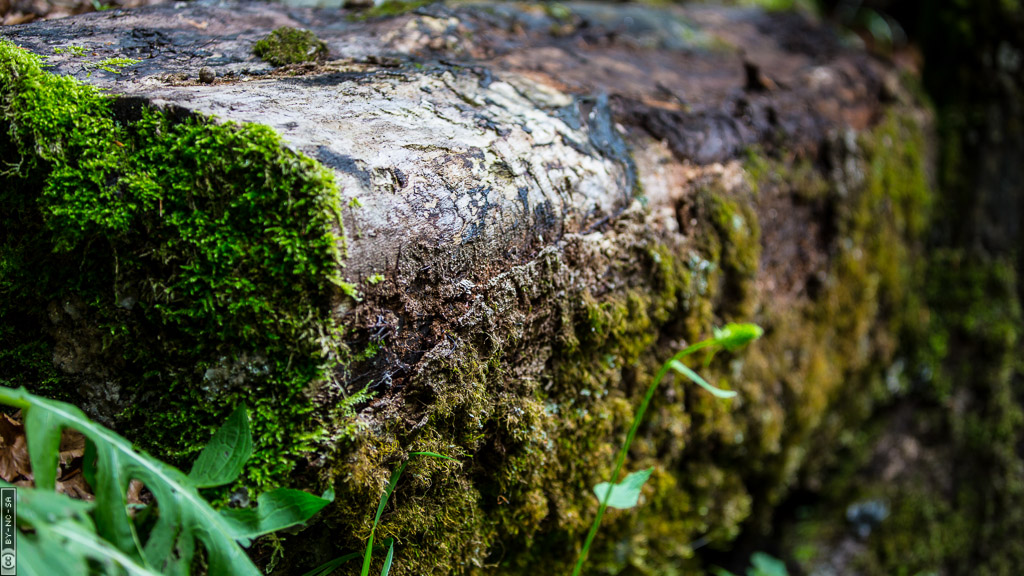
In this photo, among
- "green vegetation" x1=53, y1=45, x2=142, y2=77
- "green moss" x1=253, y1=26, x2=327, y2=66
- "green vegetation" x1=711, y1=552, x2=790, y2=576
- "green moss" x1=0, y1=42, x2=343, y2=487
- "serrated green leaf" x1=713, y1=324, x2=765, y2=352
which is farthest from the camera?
"green vegetation" x1=711, y1=552, x2=790, y2=576

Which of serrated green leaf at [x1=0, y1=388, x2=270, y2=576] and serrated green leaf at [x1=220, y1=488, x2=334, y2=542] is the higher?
serrated green leaf at [x1=0, y1=388, x2=270, y2=576]

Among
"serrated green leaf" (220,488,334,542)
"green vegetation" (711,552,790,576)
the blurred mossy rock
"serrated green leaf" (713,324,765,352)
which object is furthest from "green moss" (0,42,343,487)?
"green vegetation" (711,552,790,576)

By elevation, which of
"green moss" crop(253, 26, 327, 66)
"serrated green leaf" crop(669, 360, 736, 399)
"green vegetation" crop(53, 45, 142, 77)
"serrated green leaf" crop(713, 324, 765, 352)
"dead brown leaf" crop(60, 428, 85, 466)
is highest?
"green vegetation" crop(53, 45, 142, 77)

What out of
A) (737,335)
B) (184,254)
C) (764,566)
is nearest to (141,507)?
(184,254)

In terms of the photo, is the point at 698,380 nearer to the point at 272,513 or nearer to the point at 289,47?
the point at 272,513

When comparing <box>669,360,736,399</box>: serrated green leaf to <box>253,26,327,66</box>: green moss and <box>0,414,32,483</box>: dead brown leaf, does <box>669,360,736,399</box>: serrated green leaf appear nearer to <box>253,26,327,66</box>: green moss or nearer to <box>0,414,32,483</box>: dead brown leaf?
<box>253,26,327,66</box>: green moss

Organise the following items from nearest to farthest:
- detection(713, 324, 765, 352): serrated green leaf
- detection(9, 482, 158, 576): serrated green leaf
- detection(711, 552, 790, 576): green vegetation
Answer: detection(9, 482, 158, 576): serrated green leaf < detection(713, 324, 765, 352): serrated green leaf < detection(711, 552, 790, 576): green vegetation

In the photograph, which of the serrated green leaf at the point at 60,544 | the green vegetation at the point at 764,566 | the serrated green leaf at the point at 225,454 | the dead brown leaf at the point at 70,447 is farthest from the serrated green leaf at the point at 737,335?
the green vegetation at the point at 764,566

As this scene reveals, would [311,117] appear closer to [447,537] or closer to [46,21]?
[46,21]
